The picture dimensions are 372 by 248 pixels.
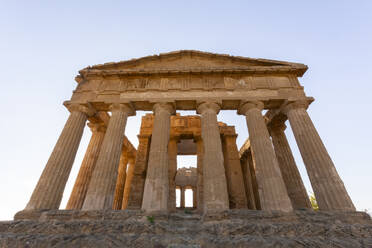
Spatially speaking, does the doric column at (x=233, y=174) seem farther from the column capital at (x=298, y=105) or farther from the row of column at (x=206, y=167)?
the column capital at (x=298, y=105)

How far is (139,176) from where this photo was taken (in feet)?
47.2

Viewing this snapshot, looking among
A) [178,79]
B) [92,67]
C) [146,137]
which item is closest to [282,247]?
[178,79]

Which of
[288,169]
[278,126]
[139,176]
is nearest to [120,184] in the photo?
[139,176]

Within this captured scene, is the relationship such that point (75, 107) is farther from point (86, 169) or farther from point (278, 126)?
point (278, 126)

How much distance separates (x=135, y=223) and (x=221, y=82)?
9783 millimetres

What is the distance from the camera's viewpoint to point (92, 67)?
13.5 metres

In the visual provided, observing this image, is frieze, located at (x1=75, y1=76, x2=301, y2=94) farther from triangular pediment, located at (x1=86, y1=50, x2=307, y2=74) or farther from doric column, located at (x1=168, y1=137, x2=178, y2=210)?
doric column, located at (x1=168, y1=137, x2=178, y2=210)

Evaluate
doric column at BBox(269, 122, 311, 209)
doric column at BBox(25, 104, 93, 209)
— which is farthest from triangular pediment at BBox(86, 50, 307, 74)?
doric column at BBox(269, 122, 311, 209)

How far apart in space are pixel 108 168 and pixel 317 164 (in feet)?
35.8

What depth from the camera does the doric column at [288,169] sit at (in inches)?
459

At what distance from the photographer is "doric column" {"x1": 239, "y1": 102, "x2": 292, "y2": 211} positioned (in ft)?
27.8

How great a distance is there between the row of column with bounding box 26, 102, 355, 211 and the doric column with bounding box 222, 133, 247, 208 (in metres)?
3.53

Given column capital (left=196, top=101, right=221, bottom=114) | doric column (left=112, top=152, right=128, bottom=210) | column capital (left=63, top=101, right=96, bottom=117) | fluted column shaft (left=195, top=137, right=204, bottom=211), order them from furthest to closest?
doric column (left=112, top=152, right=128, bottom=210) → fluted column shaft (left=195, top=137, right=204, bottom=211) → column capital (left=63, top=101, right=96, bottom=117) → column capital (left=196, top=101, right=221, bottom=114)

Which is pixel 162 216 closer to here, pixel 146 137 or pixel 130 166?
pixel 146 137
